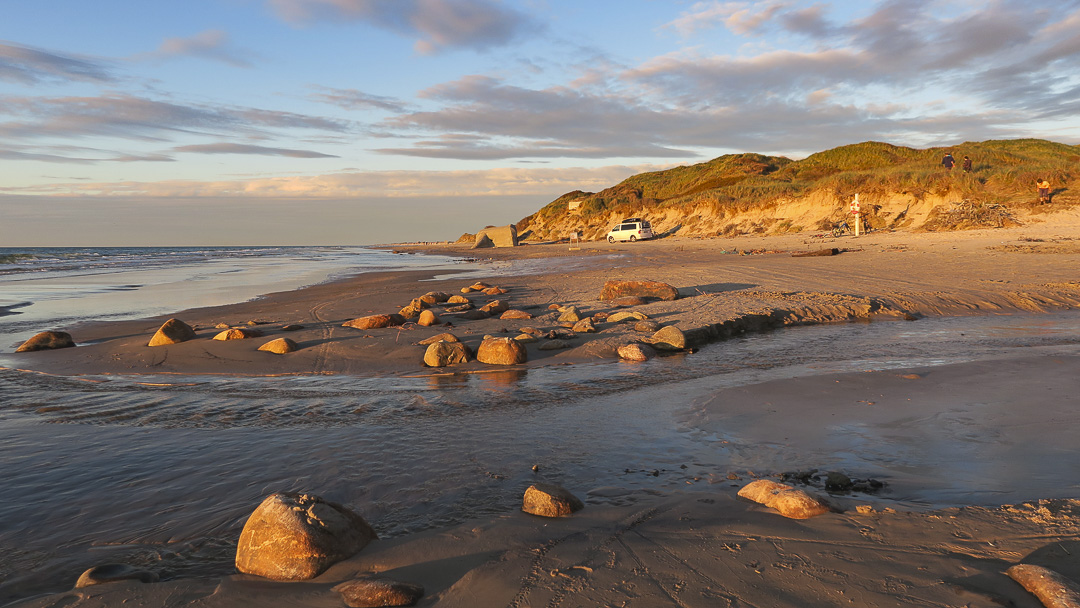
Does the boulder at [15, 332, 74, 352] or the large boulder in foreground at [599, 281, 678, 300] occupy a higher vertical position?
the large boulder in foreground at [599, 281, 678, 300]

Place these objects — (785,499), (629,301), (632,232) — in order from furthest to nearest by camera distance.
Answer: (632,232) < (629,301) < (785,499)

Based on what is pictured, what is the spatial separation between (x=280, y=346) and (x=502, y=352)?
307 centimetres

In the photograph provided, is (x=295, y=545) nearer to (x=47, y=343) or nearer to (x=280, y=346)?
(x=280, y=346)

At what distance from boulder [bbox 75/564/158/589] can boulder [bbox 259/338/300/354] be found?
5.42m

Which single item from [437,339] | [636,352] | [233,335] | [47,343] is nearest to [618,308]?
[636,352]

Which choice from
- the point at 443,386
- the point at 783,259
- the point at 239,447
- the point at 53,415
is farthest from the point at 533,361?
the point at 783,259

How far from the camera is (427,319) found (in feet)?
31.0

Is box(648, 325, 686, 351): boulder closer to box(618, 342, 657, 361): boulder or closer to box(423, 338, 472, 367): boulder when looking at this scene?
box(618, 342, 657, 361): boulder

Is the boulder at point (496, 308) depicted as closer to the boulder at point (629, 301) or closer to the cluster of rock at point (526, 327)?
the cluster of rock at point (526, 327)

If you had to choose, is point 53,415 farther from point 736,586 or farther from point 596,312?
point 596,312

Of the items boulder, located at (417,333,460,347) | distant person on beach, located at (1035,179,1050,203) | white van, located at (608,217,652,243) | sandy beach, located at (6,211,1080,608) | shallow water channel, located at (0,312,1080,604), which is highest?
distant person on beach, located at (1035,179,1050,203)

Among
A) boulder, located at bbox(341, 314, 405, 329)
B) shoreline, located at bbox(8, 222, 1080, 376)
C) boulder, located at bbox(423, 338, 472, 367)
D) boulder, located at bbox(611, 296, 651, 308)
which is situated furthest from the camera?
boulder, located at bbox(611, 296, 651, 308)

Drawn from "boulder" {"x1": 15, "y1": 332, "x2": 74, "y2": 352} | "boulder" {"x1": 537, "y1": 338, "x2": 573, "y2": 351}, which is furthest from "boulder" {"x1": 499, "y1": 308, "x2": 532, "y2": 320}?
"boulder" {"x1": 15, "y1": 332, "x2": 74, "y2": 352}

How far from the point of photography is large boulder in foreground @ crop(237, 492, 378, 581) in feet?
8.31
